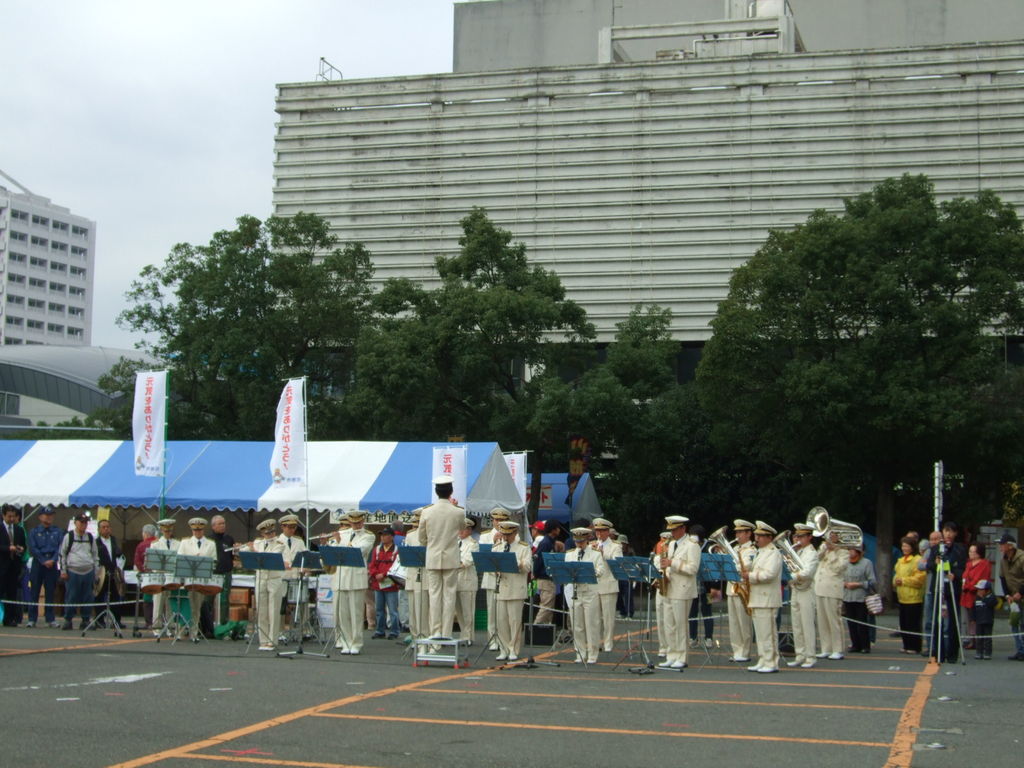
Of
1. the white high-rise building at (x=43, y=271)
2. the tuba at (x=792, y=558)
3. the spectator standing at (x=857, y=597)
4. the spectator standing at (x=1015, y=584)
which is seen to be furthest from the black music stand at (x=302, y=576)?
the white high-rise building at (x=43, y=271)

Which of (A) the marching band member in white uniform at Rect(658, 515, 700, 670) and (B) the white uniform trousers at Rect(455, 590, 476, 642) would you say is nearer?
(A) the marching band member in white uniform at Rect(658, 515, 700, 670)

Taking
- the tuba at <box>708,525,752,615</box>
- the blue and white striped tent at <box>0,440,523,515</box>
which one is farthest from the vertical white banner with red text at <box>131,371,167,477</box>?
the tuba at <box>708,525,752,615</box>

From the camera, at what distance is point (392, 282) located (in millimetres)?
31312

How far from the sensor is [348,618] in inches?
614

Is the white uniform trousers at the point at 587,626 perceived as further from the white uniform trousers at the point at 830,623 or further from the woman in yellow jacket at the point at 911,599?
the woman in yellow jacket at the point at 911,599

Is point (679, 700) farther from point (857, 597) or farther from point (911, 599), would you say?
point (911, 599)

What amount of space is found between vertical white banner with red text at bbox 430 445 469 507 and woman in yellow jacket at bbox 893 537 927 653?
6.68 metres

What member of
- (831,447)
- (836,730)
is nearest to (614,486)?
(831,447)

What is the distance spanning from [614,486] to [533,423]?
7280 millimetres

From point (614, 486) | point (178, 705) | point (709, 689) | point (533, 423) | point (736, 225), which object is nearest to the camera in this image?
point (178, 705)

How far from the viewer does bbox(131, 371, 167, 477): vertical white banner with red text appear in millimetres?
19828

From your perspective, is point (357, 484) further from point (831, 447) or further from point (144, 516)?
point (831, 447)

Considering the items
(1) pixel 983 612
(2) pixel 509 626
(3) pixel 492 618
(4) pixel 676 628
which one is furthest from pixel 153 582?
(1) pixel 983 612

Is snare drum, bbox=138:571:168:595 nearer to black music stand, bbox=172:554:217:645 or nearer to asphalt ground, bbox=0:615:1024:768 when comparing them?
black music stand, bbox=172:554:217:645
